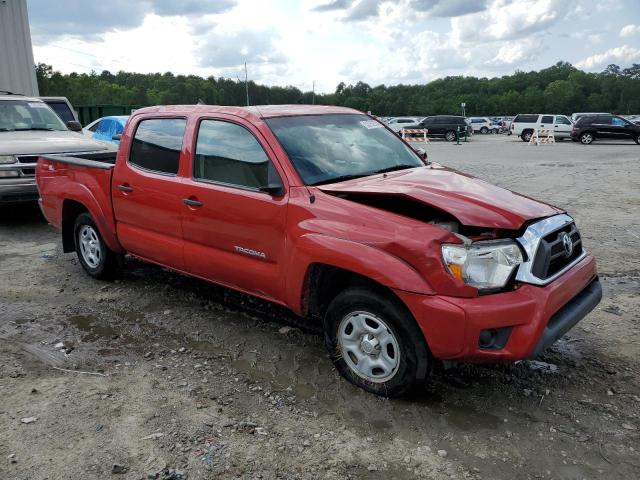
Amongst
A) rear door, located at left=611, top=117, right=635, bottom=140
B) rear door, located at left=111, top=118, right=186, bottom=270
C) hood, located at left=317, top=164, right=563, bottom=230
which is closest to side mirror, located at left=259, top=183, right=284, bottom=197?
hood, located at left=317, top=164, right=563, bottom=230

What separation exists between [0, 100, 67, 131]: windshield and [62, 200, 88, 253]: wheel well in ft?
14.0

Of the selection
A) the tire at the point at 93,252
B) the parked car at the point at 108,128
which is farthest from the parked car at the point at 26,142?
the parked car at the point at 108,128

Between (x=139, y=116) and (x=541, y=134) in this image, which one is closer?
(x=139, y=116)

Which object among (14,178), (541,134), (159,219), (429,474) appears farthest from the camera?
(541,134)

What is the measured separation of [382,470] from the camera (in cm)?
284

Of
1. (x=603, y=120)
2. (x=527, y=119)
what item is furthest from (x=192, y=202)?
(x=527, y=119)

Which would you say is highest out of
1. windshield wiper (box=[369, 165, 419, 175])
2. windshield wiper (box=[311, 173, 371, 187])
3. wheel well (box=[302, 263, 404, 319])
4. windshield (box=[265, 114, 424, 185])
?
windshield (box=[265, 114, 424, 185])

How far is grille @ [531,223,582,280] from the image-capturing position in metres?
3.20

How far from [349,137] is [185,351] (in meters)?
2.11

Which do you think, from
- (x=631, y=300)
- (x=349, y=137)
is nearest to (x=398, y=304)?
(x=349, y=137)

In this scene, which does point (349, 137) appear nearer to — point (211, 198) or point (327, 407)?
point (211, 198)

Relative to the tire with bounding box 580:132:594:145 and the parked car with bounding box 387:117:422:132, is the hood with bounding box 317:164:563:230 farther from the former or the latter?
the parked car with bounding box 387:117:422:132

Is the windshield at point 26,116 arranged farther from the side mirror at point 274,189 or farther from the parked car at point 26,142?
the side mirror at point 274,189

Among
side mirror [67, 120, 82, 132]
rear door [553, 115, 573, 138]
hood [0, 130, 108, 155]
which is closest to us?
hood [0, 130, 108, 155]
